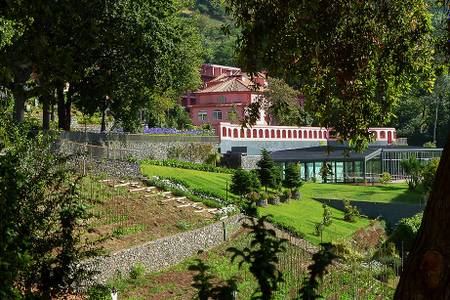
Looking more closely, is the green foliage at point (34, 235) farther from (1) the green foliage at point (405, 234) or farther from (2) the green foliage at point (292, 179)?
(2) the green foliage at point (292, 179)

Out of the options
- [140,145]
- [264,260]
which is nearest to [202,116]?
[140,145]

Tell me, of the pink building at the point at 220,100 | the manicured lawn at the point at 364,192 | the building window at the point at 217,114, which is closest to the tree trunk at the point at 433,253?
the manicured lawn at the point at 364,192

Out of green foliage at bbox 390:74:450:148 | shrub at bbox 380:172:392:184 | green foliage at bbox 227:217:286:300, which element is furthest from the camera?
green foliage at bbox 390:74:450:148

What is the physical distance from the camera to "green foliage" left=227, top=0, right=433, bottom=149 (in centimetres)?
898

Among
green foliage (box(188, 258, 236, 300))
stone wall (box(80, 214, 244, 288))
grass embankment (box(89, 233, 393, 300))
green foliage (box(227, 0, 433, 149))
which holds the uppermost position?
green foliage (box(227, 0, 433, 149))

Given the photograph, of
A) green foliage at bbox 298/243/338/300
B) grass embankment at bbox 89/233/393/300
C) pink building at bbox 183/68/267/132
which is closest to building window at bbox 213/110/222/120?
pink building at bbox 183/68/267/132

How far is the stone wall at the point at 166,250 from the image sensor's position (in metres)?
19.5

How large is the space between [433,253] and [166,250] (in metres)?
18.6

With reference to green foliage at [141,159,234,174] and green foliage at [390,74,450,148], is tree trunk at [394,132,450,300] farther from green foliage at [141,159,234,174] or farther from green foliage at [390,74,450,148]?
green foliage at [390,74,450,148]

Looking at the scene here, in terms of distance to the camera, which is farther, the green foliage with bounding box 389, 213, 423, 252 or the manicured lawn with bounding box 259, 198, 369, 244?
the manicured lawn with bounding box 259, 198, 369, 244

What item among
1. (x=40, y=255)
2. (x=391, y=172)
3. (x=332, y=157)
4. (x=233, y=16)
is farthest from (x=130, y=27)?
(x=391, y=172)

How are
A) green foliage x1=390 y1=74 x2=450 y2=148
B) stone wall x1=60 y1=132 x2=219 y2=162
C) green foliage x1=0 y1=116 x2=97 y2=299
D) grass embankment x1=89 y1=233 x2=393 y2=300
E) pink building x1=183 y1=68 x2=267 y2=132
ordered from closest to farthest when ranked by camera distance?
green foliage x1=0 y1=116 x2=97 y2=299
grass embankment x1=89 y1=233 x2=393 y2=300
stone wall x1=60 y1=132 x2=219 y2=162
pink building x1=183 y1=68 x2=267 y2=132
green foliage x1=390 y1=74 x2=450 y2=148

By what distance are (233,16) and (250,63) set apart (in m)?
1.45

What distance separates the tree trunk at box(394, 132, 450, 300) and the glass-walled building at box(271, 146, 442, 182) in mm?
42454
